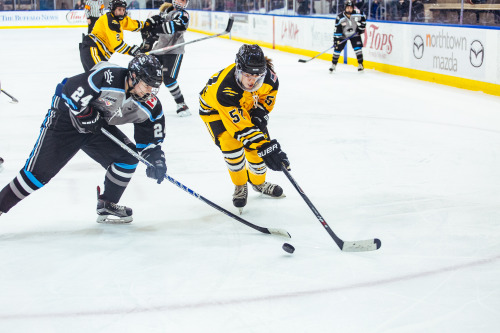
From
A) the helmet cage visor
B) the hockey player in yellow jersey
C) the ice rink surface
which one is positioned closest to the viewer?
the ice rink surface

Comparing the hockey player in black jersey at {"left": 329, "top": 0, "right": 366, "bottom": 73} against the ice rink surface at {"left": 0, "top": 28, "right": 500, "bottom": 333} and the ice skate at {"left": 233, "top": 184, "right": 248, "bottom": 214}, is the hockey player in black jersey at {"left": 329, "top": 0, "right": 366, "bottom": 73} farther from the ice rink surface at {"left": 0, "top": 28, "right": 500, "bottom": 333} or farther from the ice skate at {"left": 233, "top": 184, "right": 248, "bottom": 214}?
the ice skate at {"left": 233, "top": 184, "right": 248, "bottom": 214}

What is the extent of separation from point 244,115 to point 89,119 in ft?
2.55

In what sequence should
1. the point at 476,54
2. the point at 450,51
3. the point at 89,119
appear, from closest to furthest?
the point at 89,119
the point at 476,54
the point at 450,51

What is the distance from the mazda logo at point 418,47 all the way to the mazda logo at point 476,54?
945 millimetres

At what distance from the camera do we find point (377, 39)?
8641 millimetres

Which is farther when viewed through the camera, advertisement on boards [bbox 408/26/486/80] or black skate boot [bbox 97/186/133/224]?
advertisement on boards [bbox 408/26/486/80]

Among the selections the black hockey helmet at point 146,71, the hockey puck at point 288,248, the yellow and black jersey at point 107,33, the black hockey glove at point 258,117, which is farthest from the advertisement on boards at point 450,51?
the black hockey helmet at point 146,71

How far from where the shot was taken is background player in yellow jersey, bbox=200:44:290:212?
2.72 meters

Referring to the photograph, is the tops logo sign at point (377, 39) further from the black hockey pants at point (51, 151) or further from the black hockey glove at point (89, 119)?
the black hockey glove at point (89, 119)

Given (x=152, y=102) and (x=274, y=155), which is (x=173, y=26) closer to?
(x=152, y=102)

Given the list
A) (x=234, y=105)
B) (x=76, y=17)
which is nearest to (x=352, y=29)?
(x=234, y=105)

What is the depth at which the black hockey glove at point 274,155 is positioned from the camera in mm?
2705

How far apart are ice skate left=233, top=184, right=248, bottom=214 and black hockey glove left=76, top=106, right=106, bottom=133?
2.76ft

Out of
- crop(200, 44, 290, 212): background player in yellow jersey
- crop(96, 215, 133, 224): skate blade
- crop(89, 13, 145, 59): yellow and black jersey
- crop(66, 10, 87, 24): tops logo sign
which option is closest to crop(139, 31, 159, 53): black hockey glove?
crop(89, 13, 145, 59): yellow and black jersey
